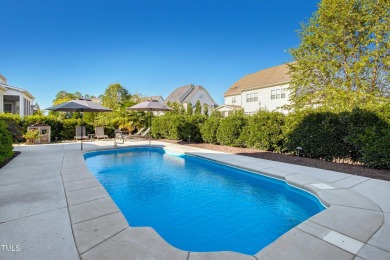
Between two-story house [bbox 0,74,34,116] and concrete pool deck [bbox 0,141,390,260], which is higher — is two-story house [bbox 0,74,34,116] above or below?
above

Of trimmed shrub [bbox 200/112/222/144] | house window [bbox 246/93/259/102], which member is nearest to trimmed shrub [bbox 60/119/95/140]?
trimmed shrub [bbox 200/112/222/144]

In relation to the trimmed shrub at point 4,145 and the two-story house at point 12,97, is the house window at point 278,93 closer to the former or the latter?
the trimmed shrub at point 4,145

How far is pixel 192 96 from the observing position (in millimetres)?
39375

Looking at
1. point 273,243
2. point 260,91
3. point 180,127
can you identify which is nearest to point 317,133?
point 273,243

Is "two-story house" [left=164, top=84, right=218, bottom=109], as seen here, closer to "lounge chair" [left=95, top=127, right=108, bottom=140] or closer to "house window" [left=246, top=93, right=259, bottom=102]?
"house window" [left=246, top=93, right=259, bottom=102]

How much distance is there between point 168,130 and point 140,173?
974 cm

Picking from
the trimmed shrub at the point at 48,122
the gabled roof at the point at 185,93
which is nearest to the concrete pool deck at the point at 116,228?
the trimmed shrub at the point at 48,122

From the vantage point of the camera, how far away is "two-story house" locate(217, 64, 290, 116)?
83.5 ft

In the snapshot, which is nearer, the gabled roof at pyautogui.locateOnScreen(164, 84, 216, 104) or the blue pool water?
the blue pool water

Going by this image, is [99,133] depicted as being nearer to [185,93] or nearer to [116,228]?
[116,228]

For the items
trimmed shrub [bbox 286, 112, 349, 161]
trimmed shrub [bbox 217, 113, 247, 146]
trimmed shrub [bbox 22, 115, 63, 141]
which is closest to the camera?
trimmed shrub [bbox 286, 112, 349, 161]

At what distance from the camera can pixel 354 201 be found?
4199mm

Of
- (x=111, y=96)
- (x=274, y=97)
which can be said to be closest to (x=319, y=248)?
(x=274, y=97)

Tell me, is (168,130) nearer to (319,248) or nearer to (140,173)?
(140,173)
